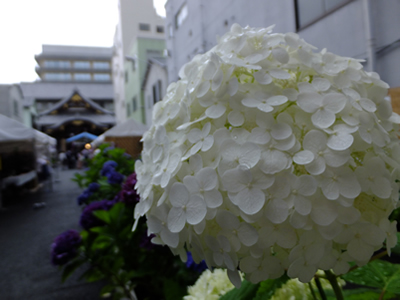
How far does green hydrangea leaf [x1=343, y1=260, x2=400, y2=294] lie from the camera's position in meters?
0.61

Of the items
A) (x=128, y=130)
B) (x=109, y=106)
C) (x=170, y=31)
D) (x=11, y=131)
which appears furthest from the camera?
(x=109, y=106)

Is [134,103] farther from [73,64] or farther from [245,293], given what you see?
[73,64]

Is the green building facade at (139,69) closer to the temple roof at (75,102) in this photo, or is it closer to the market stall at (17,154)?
the market stall at (17,154)

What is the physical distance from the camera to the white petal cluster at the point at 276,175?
395 mm

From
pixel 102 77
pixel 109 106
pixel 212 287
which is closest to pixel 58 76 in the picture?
pixel 102 77

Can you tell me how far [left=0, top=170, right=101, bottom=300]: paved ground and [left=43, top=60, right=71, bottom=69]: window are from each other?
40.0 metres

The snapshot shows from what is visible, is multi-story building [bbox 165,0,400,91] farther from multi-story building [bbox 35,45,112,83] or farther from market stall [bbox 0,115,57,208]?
multi-story building [bbox 35,45,112,83]

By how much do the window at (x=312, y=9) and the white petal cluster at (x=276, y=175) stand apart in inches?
107

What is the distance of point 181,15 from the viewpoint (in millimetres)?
8672

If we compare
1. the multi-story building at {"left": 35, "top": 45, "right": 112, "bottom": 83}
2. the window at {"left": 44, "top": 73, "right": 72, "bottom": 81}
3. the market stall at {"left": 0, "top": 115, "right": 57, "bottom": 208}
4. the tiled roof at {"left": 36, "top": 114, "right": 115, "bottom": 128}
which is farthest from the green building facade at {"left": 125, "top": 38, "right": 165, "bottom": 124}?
the window at {"left": 44, "top": 73, "right": 72, "bottom": 81}

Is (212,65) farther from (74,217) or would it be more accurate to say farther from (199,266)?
(74,217)

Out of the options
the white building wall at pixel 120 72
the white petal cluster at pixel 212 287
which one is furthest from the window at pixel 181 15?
the white building wall at pixel 120 72

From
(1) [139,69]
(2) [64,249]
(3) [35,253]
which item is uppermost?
(1) [139,69]

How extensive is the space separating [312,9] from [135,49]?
16476 mm
